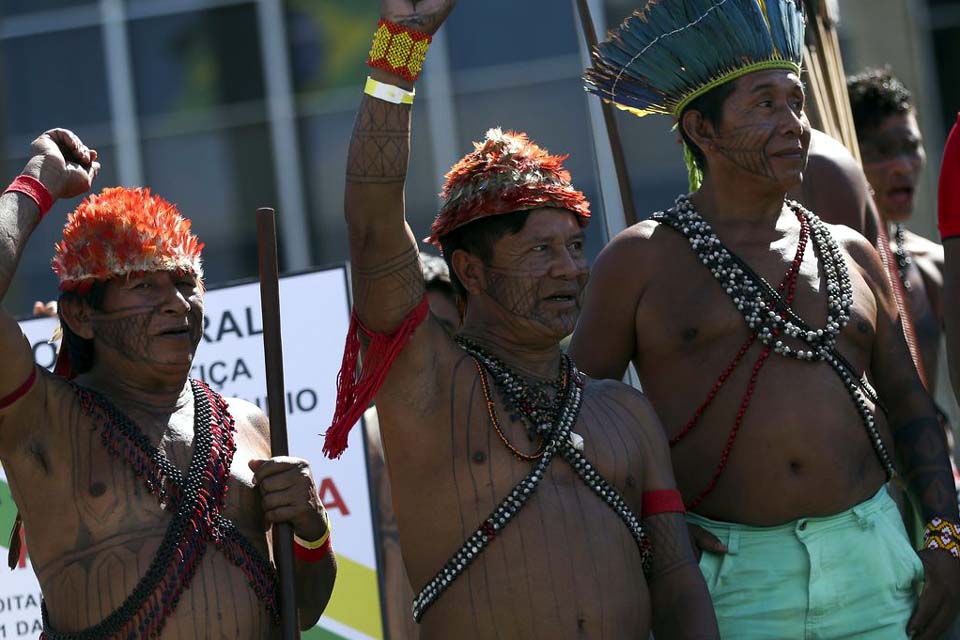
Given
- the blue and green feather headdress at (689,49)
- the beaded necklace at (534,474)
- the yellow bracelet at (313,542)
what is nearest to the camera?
the beaded necklace at (534,474)

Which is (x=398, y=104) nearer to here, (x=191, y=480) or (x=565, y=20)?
(x=191, y=480)

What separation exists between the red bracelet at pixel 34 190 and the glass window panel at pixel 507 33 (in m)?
7.90

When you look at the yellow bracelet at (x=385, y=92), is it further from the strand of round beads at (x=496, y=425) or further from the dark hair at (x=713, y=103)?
the dark hair at (x=713, y=103)

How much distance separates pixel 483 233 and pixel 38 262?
864 cm

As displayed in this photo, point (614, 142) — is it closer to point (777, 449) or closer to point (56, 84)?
point (777, 449)

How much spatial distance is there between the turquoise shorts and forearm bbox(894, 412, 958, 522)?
22cm

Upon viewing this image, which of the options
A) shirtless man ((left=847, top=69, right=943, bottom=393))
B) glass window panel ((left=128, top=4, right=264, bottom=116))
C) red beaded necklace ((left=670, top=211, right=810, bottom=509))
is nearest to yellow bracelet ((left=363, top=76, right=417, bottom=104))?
red beaded necklace ((left=670, top=211, right=810, bottom=509))

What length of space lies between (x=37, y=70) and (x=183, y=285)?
28.5 ft

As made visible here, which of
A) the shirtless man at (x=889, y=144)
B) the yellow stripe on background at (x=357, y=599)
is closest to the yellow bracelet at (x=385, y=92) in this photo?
the yellow stripe on background at (x=357, y=599)

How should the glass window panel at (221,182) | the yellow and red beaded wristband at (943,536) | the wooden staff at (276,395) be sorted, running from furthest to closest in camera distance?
the glass window panel at (221,182)
the yellow and red beaded wristband at (943,536)
the wooden staff at (276,395)

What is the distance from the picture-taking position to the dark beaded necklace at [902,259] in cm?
607

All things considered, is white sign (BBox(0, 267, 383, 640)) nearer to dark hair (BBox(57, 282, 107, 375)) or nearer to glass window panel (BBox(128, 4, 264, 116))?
dark hair (BBox(57, 282, 107, 375))

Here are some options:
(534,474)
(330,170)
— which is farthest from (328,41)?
(534,474)

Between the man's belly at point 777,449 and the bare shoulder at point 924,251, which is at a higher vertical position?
the bare shoulder at point 924,251
